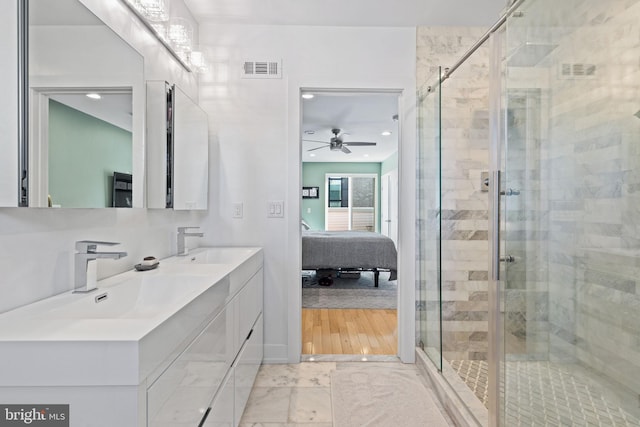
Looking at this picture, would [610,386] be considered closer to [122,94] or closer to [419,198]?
[419,198]

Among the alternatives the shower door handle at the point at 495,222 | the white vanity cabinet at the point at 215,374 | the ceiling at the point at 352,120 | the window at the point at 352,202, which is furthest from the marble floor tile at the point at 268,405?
the window at the point at 352,202

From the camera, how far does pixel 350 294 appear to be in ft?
14.1

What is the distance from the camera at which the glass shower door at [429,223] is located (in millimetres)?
2322

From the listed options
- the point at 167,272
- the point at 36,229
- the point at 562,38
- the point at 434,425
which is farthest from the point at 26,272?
the point at 562,38

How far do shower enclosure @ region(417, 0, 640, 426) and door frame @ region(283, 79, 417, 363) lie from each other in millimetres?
873

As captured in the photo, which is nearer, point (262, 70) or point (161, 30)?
point (161, 30)

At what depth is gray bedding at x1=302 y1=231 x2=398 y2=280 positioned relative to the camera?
15.1ft

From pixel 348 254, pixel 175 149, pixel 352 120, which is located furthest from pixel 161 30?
pixel 348 254

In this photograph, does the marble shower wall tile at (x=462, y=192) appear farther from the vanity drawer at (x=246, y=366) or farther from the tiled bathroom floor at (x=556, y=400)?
the vanity drawer at (x=246, y=366)

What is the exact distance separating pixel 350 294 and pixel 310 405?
7.88 ft

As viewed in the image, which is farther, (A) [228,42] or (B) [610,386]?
(A) [228,42]

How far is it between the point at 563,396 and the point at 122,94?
2.18 m

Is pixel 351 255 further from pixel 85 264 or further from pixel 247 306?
pixel 85 264

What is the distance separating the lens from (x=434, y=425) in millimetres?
1776
